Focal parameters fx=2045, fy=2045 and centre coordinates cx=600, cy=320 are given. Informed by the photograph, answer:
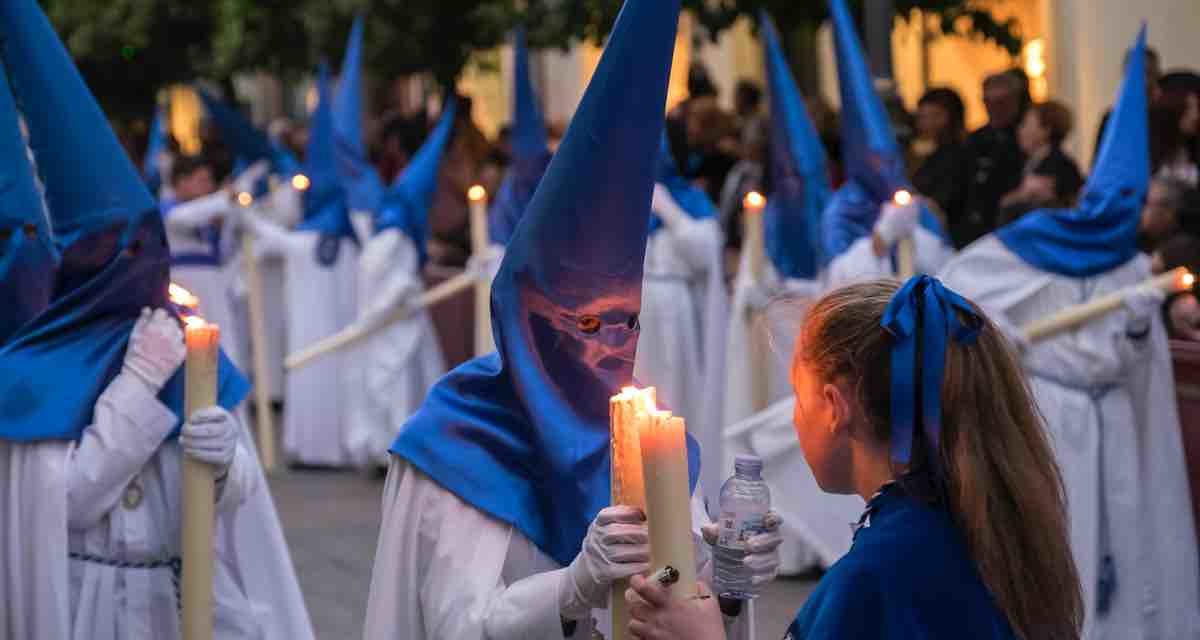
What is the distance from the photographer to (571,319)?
3.66 metres

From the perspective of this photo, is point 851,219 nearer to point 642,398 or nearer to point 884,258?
point 884,258

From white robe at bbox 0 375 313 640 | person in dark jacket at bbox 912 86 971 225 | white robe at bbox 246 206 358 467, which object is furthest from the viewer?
white robe at bbox 246 206 358 467

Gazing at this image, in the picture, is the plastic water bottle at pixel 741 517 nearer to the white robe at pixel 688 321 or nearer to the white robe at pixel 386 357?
the white robe at pixel 688 321

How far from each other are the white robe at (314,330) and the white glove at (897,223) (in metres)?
5.17

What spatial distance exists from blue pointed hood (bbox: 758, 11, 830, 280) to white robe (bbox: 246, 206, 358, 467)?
4.03 meters

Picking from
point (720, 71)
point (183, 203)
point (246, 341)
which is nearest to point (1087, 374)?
point (183, 203)

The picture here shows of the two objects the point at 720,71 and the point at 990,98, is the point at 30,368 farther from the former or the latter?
the point at 720,71

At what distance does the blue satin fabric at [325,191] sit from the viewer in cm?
1275

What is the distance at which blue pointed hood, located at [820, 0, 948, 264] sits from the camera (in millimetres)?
8711

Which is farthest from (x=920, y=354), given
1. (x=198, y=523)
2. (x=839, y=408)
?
(x=198, y=523)

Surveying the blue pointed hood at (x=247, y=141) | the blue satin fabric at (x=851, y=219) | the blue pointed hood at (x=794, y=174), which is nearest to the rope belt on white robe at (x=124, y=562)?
the blue satin fabric at (x=851, y=219)

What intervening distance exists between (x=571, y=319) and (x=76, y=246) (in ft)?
5.96

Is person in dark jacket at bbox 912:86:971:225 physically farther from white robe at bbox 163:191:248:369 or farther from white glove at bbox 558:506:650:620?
white glove at bbox 558:506:650:620

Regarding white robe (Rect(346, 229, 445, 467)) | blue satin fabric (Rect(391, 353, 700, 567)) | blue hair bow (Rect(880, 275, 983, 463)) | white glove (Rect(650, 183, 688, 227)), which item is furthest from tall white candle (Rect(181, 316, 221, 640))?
white robe (Rect(346, 229, 445, 467))
